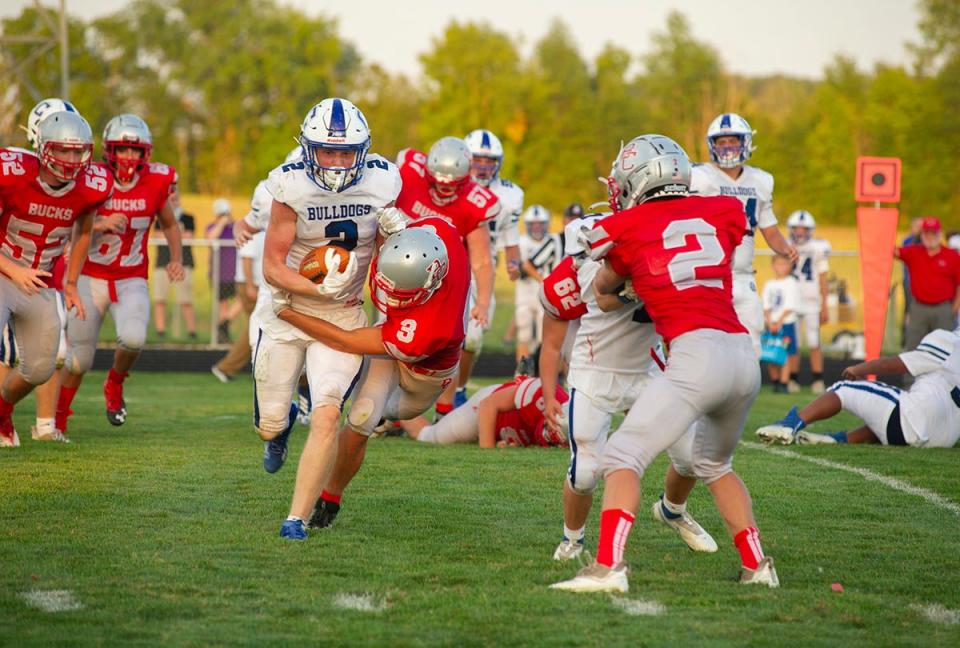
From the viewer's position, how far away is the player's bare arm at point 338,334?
545 cm

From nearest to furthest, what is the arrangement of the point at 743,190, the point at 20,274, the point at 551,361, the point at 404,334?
the point at 404,334
the point at 551,361
the point at 20,274
the point at 743,190

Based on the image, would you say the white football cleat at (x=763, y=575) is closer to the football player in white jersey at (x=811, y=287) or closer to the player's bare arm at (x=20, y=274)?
the player's bare arm at (x=20, y=274)

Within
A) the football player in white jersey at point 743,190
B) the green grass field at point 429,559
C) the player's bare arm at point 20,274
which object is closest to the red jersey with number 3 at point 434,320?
the green grass field at point 429,559

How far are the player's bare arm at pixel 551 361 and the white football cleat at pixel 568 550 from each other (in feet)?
1.79

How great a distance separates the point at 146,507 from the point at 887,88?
41.7 metres

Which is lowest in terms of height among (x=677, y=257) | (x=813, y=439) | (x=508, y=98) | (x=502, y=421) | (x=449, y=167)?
(x=813, y=439)

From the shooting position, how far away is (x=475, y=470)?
24.6ft

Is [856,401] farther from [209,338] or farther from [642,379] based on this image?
[209,338]

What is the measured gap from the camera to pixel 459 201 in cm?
873

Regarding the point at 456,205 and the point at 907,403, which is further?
the point at 907,403

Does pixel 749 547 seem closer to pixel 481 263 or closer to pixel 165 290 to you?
pixel 481 263

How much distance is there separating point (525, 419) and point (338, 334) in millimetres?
3307

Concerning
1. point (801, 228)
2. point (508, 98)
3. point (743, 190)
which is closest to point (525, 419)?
point (743, 190)

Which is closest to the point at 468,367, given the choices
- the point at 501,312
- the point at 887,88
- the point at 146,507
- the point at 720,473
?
the point at 146,507
